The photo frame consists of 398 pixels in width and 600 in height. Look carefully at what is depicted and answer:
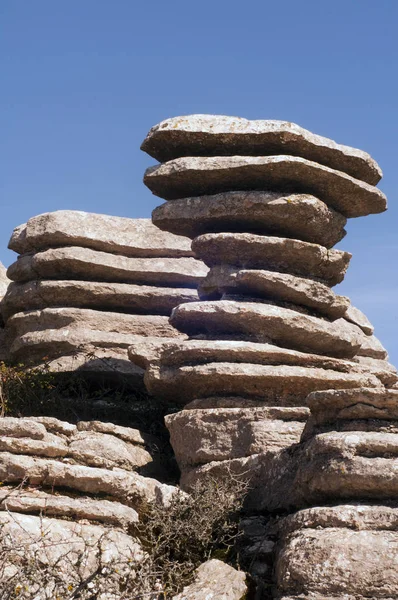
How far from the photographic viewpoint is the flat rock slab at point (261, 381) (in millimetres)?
9844

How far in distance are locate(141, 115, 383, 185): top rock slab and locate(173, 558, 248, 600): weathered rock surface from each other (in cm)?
540

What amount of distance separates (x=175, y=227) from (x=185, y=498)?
14.2ft

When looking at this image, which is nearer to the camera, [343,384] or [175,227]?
[343,384]

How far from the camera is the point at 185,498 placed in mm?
8109

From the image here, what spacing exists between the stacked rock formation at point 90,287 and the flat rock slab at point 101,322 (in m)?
0.01

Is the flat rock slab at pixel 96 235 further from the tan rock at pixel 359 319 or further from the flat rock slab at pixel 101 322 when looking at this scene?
the tan rock at pixel 359 319

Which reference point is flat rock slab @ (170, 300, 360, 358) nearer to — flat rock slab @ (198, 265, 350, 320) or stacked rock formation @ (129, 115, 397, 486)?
stacked rock formation @ (129, 115, 397, 486)

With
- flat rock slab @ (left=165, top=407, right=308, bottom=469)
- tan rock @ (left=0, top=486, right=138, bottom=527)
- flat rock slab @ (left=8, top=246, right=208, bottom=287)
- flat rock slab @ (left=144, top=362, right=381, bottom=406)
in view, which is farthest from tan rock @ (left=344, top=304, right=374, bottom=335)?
tan rock @ (left=0, top=486, right=138, bottom=527)

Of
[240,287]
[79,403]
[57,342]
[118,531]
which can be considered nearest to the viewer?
[118,531]

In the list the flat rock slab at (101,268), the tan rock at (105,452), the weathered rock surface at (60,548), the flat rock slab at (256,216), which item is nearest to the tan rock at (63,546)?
the weathered rock surface at (60,548)

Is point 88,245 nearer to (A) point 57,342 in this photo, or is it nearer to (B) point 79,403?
(A) point 57,342

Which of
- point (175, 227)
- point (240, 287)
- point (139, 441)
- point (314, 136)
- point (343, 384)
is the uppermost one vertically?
point (314, 136)

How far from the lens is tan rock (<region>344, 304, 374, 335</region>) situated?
1532 cm

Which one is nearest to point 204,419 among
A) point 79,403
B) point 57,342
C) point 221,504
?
point 221,504
